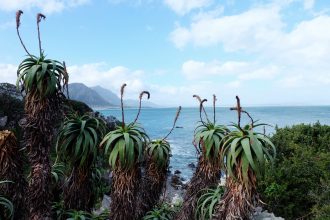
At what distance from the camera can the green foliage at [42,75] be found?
6074 mm

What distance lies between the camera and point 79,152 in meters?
6.72

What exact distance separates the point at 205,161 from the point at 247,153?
6.58 ft

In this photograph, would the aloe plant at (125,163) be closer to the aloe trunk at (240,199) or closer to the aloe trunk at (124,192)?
the aloe trunk at (124,192)

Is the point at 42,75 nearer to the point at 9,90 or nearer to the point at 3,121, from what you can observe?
the point at 3,121

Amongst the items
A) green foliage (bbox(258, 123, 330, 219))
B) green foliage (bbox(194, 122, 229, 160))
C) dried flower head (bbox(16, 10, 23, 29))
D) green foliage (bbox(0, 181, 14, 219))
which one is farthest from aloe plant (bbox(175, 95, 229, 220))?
green foliage (bbox(258, 123, 330, 219))

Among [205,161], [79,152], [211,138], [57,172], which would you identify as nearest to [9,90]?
[57,172]

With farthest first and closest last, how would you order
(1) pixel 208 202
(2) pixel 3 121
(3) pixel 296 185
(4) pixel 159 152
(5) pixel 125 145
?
(2) pixel 3 121
(3) pixel 296 185
(4) pixel 159 152
(1) pixel 208 202
(5) pixel 125 145

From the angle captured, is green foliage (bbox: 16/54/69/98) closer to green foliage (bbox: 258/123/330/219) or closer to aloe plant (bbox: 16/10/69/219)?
aloe plant (bbox: 16/10/69/219)

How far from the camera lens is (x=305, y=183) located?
36.9 feet

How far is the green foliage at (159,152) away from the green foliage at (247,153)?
210 centimetres

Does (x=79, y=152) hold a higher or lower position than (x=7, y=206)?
higher

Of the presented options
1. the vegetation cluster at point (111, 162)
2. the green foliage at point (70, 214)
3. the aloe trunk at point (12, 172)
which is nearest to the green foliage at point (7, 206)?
the vegetation cluster at point (111, 162)

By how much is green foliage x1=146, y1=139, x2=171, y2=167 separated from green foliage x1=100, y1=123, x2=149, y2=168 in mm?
660

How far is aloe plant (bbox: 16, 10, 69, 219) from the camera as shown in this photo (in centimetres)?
615
